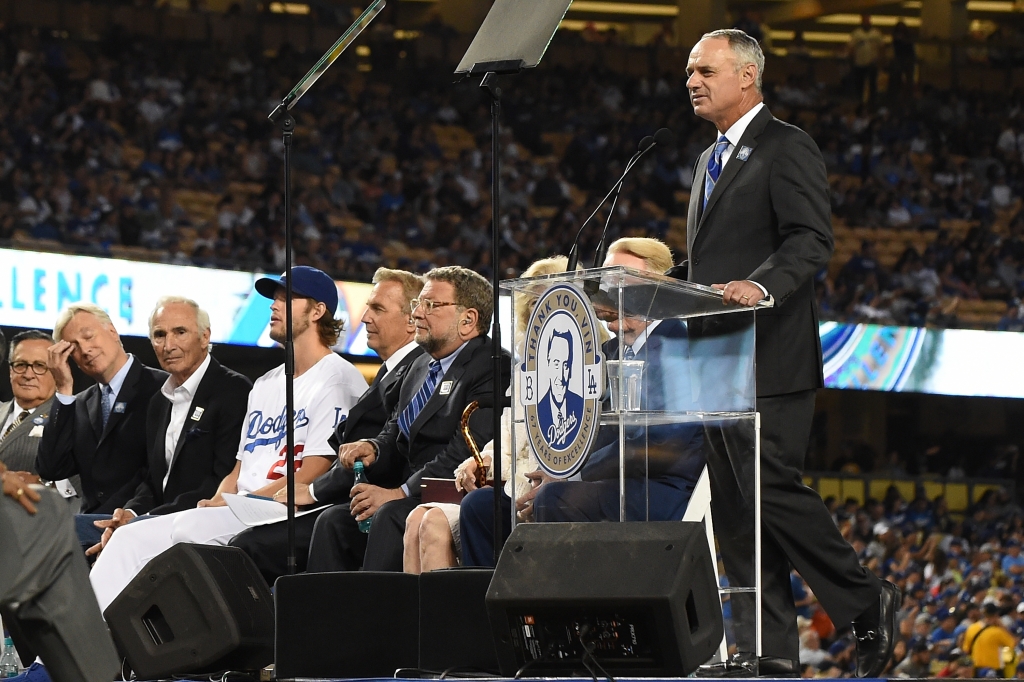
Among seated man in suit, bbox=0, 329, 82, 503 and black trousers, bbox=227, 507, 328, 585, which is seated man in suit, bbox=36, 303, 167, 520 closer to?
seated man in suit, bbox=0, 329, 82, 503

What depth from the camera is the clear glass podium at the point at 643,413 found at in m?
3.29

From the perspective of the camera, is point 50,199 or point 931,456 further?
point 931,456

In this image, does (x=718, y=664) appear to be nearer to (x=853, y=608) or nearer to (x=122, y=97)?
(x=853, y=608)

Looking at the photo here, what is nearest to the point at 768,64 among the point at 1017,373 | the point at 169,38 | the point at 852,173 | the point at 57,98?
the point at 852,173

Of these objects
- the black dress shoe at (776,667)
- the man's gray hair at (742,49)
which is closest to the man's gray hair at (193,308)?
the man's gray hair at (742,49)

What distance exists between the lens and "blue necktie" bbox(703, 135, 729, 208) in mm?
3787

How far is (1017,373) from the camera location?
48.1 ft

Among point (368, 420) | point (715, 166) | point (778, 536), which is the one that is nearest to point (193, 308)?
point (368, 420)

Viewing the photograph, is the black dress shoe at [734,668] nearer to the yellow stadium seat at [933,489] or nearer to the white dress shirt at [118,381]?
the white dress shirt at [118,381]

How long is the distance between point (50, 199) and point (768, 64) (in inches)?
424

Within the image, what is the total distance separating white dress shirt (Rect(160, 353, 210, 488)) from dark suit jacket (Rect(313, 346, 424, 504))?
0.74 metres

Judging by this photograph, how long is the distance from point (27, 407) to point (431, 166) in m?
9.76

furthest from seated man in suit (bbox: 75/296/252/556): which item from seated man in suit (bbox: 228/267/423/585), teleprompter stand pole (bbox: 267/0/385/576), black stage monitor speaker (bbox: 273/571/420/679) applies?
black stage monitor speaker (bbox: 273/571/420/679)

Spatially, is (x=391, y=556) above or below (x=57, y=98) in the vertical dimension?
below
